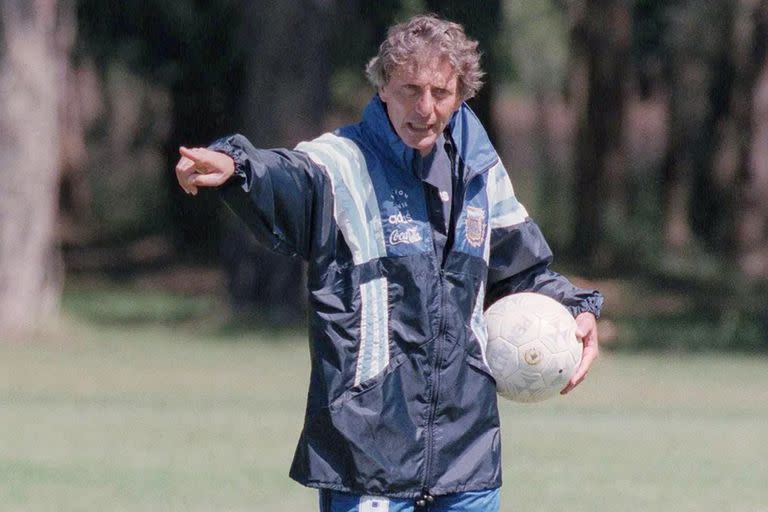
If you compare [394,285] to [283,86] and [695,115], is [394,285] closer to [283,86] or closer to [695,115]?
[283,86]

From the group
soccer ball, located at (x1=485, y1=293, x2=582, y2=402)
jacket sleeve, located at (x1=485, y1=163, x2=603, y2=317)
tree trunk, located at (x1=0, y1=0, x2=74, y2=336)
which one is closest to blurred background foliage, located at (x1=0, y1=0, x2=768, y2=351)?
tree trunk, located at (x1=0, y1=0, x2=74, y2=336)

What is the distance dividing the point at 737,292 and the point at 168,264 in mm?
11476

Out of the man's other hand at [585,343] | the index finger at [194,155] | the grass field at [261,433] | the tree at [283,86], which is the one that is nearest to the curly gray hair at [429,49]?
the index finger at [194,155]

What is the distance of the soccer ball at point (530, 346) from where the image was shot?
537 cm

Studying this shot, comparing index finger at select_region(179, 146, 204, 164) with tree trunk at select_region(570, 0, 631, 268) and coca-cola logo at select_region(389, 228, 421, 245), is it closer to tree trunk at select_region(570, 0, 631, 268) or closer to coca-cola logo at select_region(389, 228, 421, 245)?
coca-cola logo at select_region(389, 228, 421, 245)

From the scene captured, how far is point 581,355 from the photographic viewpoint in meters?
5.63

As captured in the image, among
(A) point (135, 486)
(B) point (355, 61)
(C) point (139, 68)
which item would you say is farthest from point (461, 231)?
(C) point (139, 68)

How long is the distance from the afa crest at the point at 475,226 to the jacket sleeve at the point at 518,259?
0.43ft

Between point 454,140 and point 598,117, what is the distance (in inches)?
1157

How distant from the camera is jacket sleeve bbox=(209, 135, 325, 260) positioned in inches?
191

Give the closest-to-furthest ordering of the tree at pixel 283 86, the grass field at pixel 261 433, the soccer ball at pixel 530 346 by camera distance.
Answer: the soccer ball at pixel 530 346 < the grass field at pixel 261 433 < the tree at pixel 283 86

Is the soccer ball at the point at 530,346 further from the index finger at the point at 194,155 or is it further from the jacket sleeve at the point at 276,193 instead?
the index finger at the point at 194,155

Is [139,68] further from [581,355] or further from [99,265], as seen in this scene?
[581,355]

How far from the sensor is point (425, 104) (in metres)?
5.00
